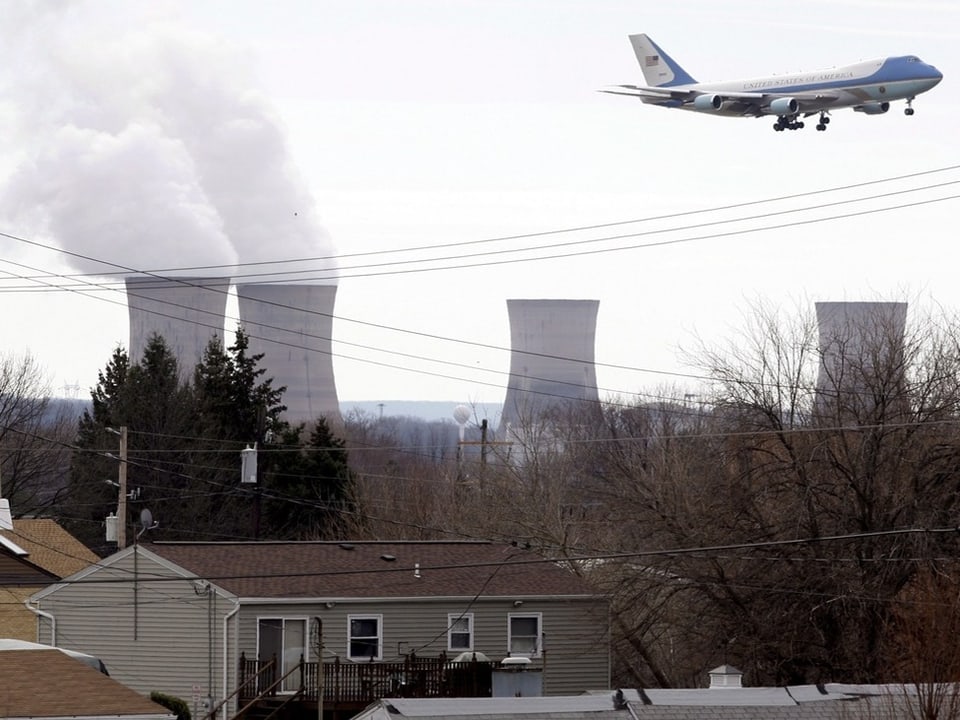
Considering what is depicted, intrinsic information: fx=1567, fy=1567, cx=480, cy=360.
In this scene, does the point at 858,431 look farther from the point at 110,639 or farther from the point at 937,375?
the point at 110,639

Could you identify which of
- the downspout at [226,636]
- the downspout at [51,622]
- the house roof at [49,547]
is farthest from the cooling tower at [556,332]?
the downspout at [226,636]

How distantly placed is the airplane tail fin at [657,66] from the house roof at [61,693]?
56240mm

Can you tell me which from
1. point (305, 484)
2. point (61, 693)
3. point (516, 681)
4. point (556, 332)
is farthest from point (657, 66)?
point (61, 693)

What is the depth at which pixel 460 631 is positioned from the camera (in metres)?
31.6

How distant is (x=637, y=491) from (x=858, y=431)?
4.59 metres

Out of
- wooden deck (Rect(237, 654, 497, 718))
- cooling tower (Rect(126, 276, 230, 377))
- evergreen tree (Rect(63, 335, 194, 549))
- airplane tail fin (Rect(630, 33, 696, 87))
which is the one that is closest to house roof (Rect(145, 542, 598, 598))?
wooden deck (Rect(237, 654, 497, 718))

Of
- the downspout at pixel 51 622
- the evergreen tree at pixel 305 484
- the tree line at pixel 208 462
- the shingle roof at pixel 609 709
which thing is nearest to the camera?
the shingle roof at pixel 609 709

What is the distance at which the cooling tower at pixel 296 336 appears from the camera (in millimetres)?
69000

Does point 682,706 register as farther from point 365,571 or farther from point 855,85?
point 855,85

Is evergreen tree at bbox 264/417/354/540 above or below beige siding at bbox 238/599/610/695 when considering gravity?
above

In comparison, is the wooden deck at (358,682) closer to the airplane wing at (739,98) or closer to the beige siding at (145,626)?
the beige siding at (145,626)

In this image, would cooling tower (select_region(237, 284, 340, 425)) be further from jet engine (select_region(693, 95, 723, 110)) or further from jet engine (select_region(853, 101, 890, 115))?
jet engine (select_region(853, 101, 890, 115))

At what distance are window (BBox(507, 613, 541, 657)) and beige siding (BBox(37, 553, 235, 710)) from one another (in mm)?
5818

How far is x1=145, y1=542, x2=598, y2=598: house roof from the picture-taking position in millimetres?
31125
